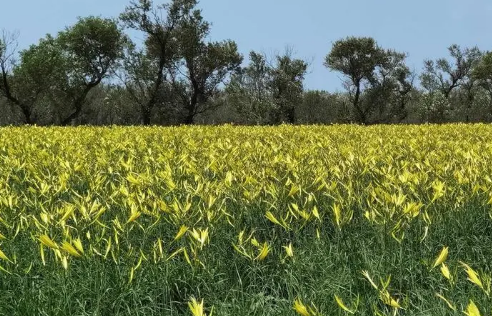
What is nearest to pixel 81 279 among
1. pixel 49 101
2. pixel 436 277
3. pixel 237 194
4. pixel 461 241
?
pixel 237 194

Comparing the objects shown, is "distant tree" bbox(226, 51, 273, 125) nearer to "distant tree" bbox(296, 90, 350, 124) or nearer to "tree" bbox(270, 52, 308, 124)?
"tree" bbox(270, 52, 308, 124)

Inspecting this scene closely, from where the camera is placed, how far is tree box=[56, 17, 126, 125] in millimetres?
45469

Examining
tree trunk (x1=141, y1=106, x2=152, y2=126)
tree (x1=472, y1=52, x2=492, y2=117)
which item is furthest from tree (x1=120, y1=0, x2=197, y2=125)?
tree (x1=472, y1=52, x2=492, y2=117)

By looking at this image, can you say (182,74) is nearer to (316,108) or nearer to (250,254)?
(316,108)

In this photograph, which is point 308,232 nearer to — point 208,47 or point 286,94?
point 286,94

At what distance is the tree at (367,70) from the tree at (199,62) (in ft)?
32.9

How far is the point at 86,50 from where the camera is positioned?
45.8 metres

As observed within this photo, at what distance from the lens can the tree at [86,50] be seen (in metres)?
45.5

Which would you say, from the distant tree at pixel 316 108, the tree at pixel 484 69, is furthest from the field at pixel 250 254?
the distant tree at pixel 316 108

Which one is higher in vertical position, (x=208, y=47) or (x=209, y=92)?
(x=208, y=47)

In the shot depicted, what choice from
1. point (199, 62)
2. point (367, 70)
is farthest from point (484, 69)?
point (199, 62)

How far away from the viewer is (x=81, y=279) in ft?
11.4

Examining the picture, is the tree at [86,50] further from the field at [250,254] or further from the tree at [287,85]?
the field at [250,254]

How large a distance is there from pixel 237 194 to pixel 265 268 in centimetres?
118
